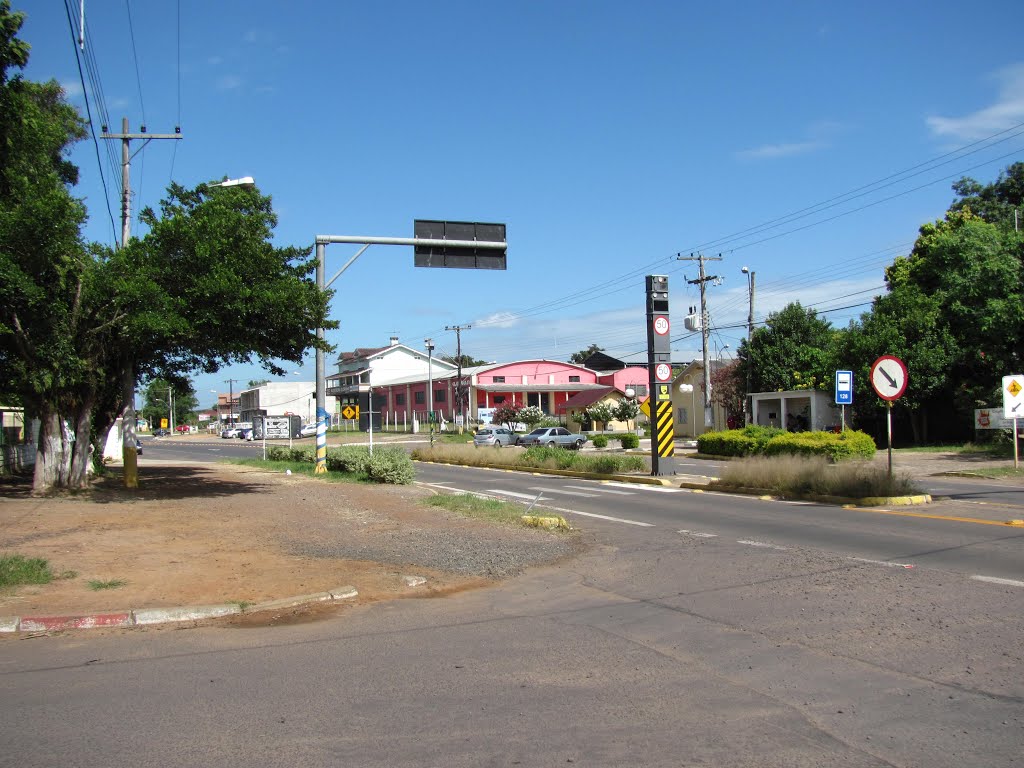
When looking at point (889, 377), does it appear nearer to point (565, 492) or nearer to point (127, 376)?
point (565, 492)

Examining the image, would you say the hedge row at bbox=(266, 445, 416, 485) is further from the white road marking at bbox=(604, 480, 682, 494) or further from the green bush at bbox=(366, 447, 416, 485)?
the white road marking at bbox=(604, 480, 682, 494)

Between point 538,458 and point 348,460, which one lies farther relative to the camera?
point 538,458

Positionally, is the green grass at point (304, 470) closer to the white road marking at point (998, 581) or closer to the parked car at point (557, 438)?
the parked car at point (557, 438)

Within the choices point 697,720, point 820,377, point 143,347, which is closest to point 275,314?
point 143,347

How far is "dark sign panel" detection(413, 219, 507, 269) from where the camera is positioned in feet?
63.7

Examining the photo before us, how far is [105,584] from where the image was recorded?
347 inches

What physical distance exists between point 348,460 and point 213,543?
1459cm

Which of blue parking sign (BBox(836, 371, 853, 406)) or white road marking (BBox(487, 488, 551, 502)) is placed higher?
blue parking sign (BBox(836, 371, 853, 406))

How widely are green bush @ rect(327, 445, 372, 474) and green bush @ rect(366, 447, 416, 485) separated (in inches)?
21.3

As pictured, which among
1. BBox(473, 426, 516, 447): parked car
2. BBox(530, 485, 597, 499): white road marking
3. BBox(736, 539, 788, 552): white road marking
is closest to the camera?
BBox(736, 539, 788, 552): white road marking

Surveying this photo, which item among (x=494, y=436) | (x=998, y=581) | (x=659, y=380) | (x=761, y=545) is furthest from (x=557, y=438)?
(x=998, y=581)

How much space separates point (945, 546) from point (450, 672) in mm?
7815

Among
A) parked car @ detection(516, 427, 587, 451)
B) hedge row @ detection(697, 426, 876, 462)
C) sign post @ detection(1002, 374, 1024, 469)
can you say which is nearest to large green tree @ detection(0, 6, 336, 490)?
hedge row @ detection(697, 426, 876, 462)

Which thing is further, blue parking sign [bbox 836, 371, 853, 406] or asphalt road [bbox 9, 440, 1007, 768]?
blue parking sign [bbox 836, 371, 853, 406]
